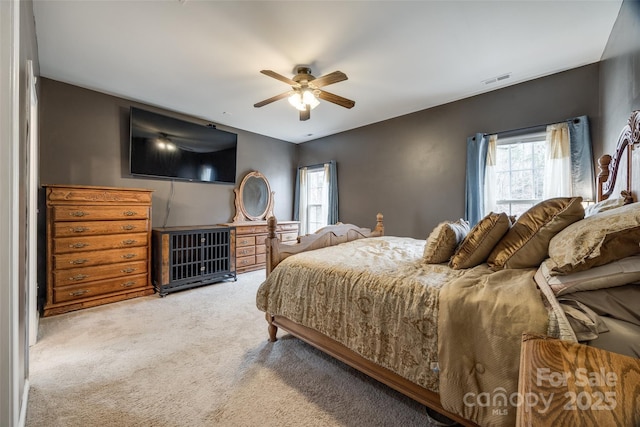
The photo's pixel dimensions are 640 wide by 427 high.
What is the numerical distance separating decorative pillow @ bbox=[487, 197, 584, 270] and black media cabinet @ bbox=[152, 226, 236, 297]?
3.49 metres

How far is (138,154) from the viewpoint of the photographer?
11.9 feet

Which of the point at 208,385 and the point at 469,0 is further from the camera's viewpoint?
the point at 469,0

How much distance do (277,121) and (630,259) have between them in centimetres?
438

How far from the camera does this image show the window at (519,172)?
3166 millimetres

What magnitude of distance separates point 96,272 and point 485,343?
380 centimetres

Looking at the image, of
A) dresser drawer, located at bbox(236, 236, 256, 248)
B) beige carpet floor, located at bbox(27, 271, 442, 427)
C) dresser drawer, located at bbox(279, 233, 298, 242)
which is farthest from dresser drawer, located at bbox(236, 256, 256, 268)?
beige carpet floor, located at bbox(27, 271, 442, 427)

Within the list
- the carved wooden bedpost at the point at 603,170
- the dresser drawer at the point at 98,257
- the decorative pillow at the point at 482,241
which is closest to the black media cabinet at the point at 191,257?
the dresser drawer at the point at 98,257

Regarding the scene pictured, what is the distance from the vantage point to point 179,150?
4.01 meters

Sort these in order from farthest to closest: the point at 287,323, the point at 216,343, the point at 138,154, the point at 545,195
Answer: the point at 138,154, the point at 545,195, the point at 216,343, the point at 287,323

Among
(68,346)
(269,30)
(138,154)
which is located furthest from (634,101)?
(138,154)

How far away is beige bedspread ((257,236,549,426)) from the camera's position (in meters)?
1.07

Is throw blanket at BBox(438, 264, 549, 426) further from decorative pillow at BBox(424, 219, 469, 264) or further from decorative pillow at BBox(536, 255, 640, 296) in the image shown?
decorative pillow at BBox(424, 219, 469, 264)

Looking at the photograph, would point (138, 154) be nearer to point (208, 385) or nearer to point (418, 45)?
point (208, 385)

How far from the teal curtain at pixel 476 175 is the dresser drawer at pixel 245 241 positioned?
3.38 m
